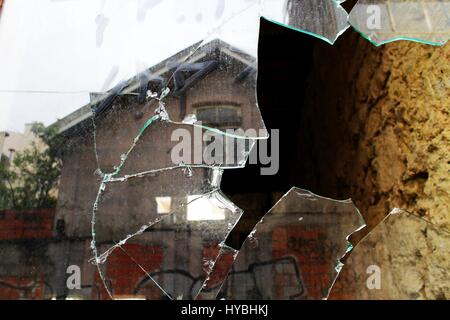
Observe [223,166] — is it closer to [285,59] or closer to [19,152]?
[19,152]

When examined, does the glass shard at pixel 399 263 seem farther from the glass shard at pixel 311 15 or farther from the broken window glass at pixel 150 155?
the glass shard at pixel 311 15

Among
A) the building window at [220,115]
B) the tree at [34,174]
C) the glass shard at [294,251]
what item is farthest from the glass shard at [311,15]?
the tree at [34,174]

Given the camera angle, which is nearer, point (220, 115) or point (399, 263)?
point (399, 263)

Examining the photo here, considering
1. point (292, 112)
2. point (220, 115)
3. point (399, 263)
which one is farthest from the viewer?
point (292, 112)

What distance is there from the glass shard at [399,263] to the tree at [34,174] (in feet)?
3.56

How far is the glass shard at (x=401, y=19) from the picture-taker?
4.94 feet

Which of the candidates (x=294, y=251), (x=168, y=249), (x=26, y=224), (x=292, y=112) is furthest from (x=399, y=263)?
(x=292, y=112)

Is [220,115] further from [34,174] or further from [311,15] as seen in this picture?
[34,174]

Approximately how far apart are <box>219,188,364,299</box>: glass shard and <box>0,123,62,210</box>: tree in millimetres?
742

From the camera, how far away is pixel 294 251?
143 cm


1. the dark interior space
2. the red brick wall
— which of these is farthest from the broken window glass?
the dark interior space

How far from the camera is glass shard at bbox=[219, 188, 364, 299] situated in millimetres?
1399

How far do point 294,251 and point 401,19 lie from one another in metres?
0.97

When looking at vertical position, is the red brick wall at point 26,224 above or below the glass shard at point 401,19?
below
